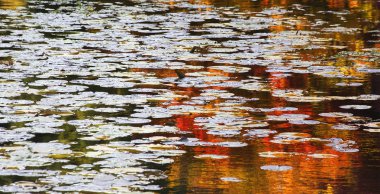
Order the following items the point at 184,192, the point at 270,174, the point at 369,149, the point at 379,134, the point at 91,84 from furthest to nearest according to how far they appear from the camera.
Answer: the point at 91,84 < the point at 379,134 < the point at 369,149 < the point at 270,174 < the point at 184,192

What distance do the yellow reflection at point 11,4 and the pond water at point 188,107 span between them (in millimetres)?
2985

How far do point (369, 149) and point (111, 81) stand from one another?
3.25 meters

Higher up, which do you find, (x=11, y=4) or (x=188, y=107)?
(x=188, y=107)

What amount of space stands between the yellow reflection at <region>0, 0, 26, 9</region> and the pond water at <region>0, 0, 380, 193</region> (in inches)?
118

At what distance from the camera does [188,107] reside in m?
8.09

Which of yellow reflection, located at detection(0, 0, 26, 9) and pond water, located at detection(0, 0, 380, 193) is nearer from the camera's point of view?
pond water, located at detection(0, 0, 380, 193)

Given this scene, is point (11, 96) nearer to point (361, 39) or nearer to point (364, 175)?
point (364, 175)

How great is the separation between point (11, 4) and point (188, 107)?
1126 cm

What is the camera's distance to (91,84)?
912cm

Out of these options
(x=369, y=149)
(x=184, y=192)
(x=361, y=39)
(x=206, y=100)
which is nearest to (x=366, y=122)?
(x=369, y=149)

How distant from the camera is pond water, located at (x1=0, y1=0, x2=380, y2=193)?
5926 millimetres

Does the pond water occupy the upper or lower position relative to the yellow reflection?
upper

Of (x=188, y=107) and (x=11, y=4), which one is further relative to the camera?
(x=11, y=4)

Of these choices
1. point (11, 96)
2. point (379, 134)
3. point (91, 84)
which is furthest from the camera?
point (91, 84)
